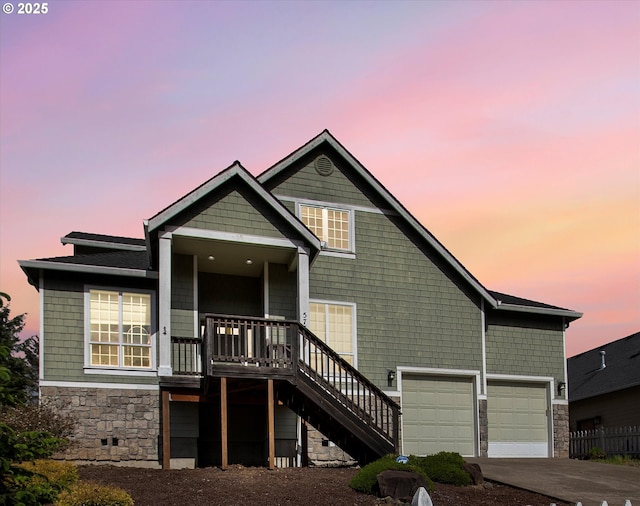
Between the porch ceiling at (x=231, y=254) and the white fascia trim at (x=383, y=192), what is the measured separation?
2.21 m

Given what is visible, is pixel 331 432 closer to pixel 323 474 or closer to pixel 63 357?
pixel 323 474

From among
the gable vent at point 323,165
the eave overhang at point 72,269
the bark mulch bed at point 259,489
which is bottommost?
the bark mulch bed at point 259,489

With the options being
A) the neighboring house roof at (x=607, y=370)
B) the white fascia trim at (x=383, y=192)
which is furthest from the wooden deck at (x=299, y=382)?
the neighboring house roof at (x=607, y=370)

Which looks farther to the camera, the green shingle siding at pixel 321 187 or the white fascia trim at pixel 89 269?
the green shingle siding at pixel 321 187

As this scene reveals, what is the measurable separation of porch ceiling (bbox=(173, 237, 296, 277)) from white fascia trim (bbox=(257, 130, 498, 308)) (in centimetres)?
221

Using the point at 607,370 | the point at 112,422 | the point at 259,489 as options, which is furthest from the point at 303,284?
the point at 607,370

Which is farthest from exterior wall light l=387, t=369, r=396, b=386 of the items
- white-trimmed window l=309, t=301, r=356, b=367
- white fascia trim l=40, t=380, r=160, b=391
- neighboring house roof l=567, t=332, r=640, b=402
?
neighboring house roof l=567, t=332, r=640, b=402

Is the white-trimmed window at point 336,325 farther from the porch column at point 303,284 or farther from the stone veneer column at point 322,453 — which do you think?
the stone veneer column at point 322,453

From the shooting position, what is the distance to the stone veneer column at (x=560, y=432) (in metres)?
24.9

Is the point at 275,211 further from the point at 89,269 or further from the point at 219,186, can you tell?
the point at 89,269

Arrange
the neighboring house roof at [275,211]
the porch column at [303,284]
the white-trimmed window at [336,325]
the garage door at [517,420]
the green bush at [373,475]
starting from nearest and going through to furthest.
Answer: the green bush at [373,475] → the neighboring house roof at [275,211] → the porch column at [303,284] → the white-trimmed window at [336,325] → the garage door at [517,420]

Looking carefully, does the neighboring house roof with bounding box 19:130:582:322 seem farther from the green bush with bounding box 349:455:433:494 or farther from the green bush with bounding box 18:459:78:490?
the green bush with bounding box 349:455:433:494

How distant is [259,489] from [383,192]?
34.9 feet

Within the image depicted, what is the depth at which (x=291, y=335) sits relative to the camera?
18562 mm
